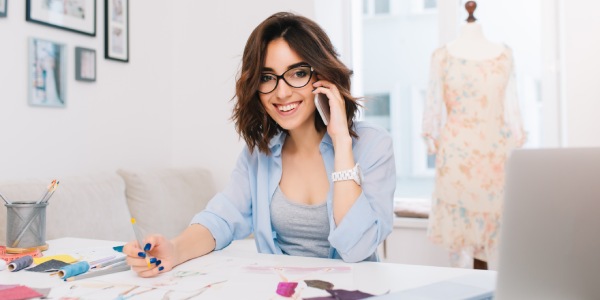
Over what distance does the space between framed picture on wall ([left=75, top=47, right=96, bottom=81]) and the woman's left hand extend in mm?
1646

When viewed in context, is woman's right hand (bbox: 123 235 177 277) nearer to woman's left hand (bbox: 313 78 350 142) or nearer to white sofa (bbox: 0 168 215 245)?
woman's left hand (bbox: 313 78 350 142)

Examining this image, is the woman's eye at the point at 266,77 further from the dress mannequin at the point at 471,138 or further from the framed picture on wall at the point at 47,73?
the framed picture on wall at the point at 47,73

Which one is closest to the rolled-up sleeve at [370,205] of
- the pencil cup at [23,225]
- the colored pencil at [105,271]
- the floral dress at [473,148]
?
the colored pencil at [105,271]

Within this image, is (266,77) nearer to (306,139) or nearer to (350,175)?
(306,139)

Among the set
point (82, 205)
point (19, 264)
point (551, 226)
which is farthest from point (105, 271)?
point (82, 205)

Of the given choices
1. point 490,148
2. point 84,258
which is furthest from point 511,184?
point 490,148

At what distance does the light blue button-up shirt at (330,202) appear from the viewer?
1.31m

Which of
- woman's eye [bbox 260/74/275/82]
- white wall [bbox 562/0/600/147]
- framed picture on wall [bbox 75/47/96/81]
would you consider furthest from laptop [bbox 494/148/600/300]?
framed picture on wall [bbox 75/47/96/81]

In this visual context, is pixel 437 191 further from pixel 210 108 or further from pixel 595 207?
pixel 595 207

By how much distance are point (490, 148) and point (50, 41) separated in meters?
2.08

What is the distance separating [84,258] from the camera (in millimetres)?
1363

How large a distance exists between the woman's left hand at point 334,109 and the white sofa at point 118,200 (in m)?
1.26

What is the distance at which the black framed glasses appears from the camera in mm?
1499

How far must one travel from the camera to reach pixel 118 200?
2.55 m
